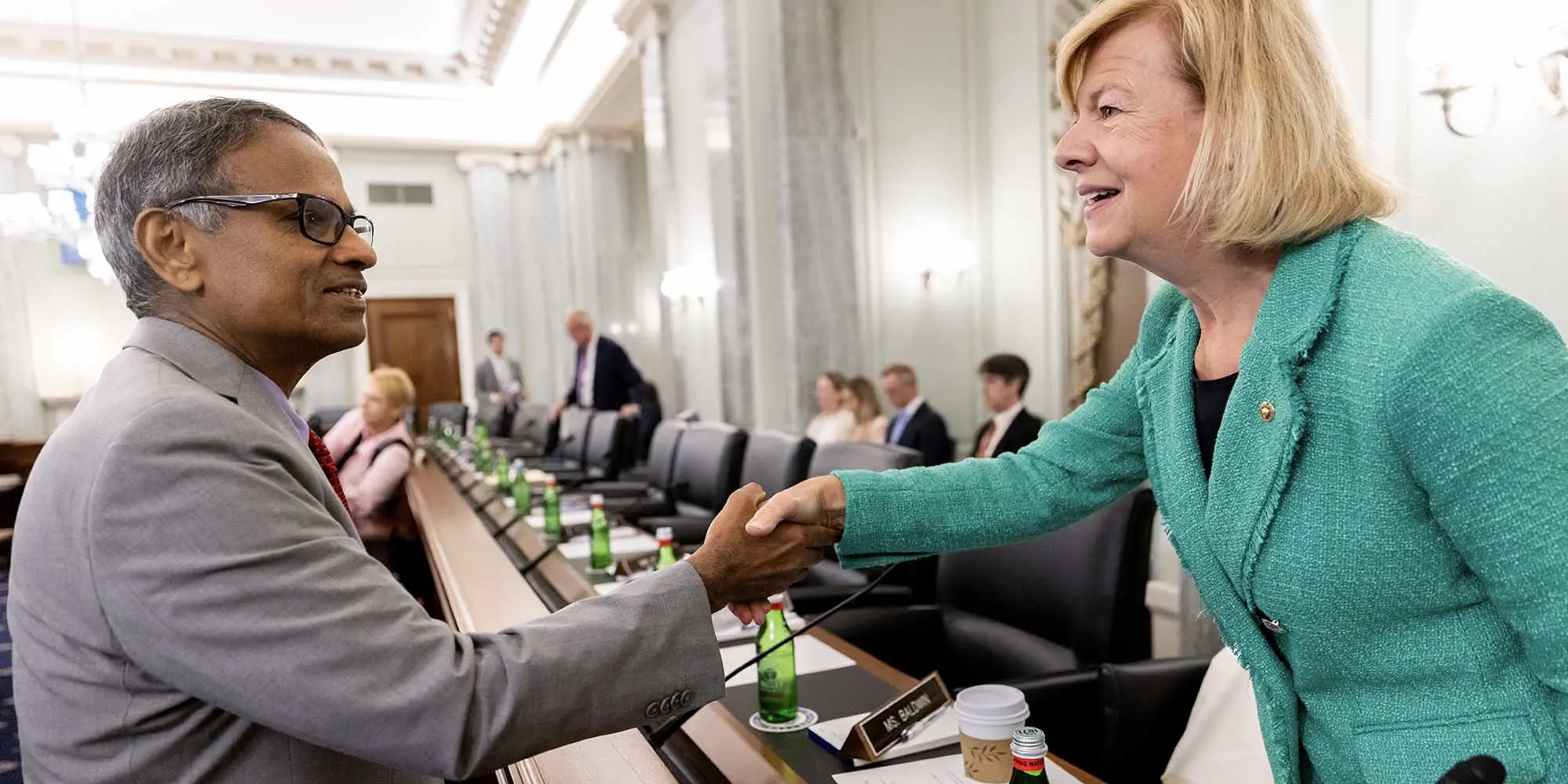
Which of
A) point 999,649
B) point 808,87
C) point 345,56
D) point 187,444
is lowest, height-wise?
point 999,649

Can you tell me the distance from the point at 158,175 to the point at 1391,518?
1.34 metres

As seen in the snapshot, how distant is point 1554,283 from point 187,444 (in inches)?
148

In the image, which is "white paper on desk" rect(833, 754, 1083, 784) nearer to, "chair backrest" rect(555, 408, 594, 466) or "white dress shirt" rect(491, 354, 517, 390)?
"chair backrest" rect(555, 408, 594, 466)

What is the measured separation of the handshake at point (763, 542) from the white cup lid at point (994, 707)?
0.93ft

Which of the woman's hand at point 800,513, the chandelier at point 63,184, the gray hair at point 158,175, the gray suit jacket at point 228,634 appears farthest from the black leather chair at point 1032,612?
the chandelier at point 63,184

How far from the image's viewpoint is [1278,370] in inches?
38.2

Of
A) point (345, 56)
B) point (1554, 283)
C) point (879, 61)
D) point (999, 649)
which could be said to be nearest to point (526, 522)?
point (999, 649)

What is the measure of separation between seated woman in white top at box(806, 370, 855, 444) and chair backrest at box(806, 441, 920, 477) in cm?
231

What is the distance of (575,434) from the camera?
253 inches

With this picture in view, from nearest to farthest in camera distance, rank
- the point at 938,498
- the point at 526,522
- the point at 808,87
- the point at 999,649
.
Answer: the point at 938,498
the point at 999,649
the point at 526,522
the point at 808,87

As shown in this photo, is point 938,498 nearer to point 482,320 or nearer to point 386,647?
point 386,647

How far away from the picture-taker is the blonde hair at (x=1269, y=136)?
99cm

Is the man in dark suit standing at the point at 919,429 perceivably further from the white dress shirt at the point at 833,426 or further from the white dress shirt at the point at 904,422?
the white dress shirt at the point at 833,426

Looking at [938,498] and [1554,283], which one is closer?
[938,498]
